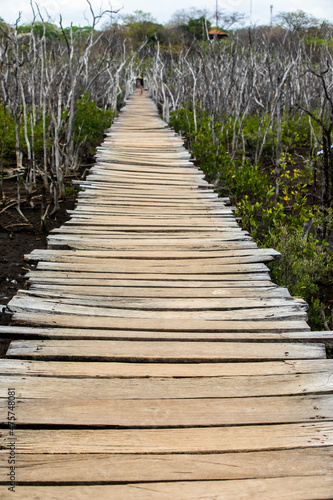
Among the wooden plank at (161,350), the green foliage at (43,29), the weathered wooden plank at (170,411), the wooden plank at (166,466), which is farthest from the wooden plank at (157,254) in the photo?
the green foliage at (43,29)

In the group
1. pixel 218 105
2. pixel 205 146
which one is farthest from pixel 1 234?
pixel 218 105

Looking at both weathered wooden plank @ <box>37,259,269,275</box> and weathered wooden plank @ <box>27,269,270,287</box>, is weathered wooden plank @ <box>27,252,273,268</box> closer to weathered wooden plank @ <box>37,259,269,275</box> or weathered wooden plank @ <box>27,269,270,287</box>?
weathered wooden plank @ <box>37,259,269,275</box>

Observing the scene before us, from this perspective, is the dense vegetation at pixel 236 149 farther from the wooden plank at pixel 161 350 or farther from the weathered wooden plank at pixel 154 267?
the wooden plank at pixel 161 350

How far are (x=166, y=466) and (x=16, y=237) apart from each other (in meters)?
3.90

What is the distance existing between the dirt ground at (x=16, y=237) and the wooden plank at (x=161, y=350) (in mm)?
682

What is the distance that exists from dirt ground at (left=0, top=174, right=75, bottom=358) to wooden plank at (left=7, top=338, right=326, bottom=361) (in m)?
0.68

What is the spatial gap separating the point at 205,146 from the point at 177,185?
1.64m

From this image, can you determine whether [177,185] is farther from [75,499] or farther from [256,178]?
[75,499]

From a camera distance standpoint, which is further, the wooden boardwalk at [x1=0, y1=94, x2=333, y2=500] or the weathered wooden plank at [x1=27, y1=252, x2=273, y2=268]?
the weathered wooden plank at [x1=27, y1=252, x2=273, y2=268]

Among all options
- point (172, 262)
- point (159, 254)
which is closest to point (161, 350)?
point (172, 262)

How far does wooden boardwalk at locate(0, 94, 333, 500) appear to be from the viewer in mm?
1659

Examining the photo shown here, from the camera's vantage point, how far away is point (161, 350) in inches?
93.7

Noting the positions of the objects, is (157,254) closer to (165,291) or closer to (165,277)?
(165,277)

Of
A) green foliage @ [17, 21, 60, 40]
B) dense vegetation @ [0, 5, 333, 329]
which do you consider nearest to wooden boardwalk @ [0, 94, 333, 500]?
dense vegetation @ [0, 5, 333, 329]
